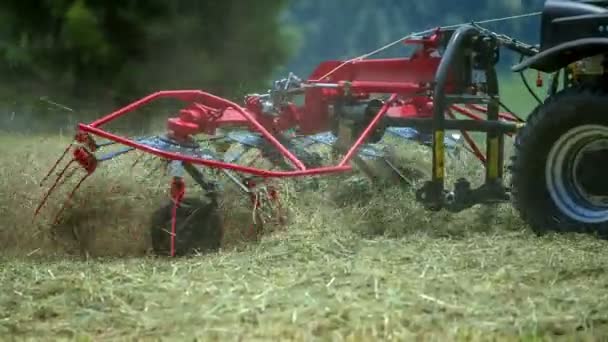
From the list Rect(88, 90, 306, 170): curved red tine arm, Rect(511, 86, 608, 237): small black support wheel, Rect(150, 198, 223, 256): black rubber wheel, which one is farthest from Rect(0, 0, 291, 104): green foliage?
Rect(511, 86, 608, 237): small black support wheel

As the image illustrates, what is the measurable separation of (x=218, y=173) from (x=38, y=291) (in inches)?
77.8

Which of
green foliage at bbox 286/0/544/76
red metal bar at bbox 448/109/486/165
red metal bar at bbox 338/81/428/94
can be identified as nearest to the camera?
red metal bar at bbox 338/81/428/94

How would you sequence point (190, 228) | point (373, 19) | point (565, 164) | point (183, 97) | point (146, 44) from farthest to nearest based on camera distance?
point (146, 44)
point (373, 19)
point (183, 97)
point (190, 228)
point (565, 164)

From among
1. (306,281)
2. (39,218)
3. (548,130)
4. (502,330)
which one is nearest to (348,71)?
(548,130)

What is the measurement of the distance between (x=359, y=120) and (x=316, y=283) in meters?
2.00

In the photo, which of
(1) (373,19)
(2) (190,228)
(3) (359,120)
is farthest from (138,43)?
(2) (190,228)

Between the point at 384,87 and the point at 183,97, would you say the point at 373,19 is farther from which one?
the point at 183,97

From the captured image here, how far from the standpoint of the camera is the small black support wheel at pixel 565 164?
4.23m

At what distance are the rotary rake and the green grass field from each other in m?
0.22

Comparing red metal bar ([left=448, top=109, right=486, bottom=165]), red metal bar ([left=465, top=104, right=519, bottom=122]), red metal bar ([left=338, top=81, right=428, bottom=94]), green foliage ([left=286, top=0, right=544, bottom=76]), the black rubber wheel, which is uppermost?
green foliage ([left=286, top=0, right=544, bottom=76])

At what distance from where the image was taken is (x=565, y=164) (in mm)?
4430

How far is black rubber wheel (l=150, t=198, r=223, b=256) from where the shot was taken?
472cm

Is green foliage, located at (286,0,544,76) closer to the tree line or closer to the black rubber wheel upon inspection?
the tree line

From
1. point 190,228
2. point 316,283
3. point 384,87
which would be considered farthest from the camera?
point 384,87
